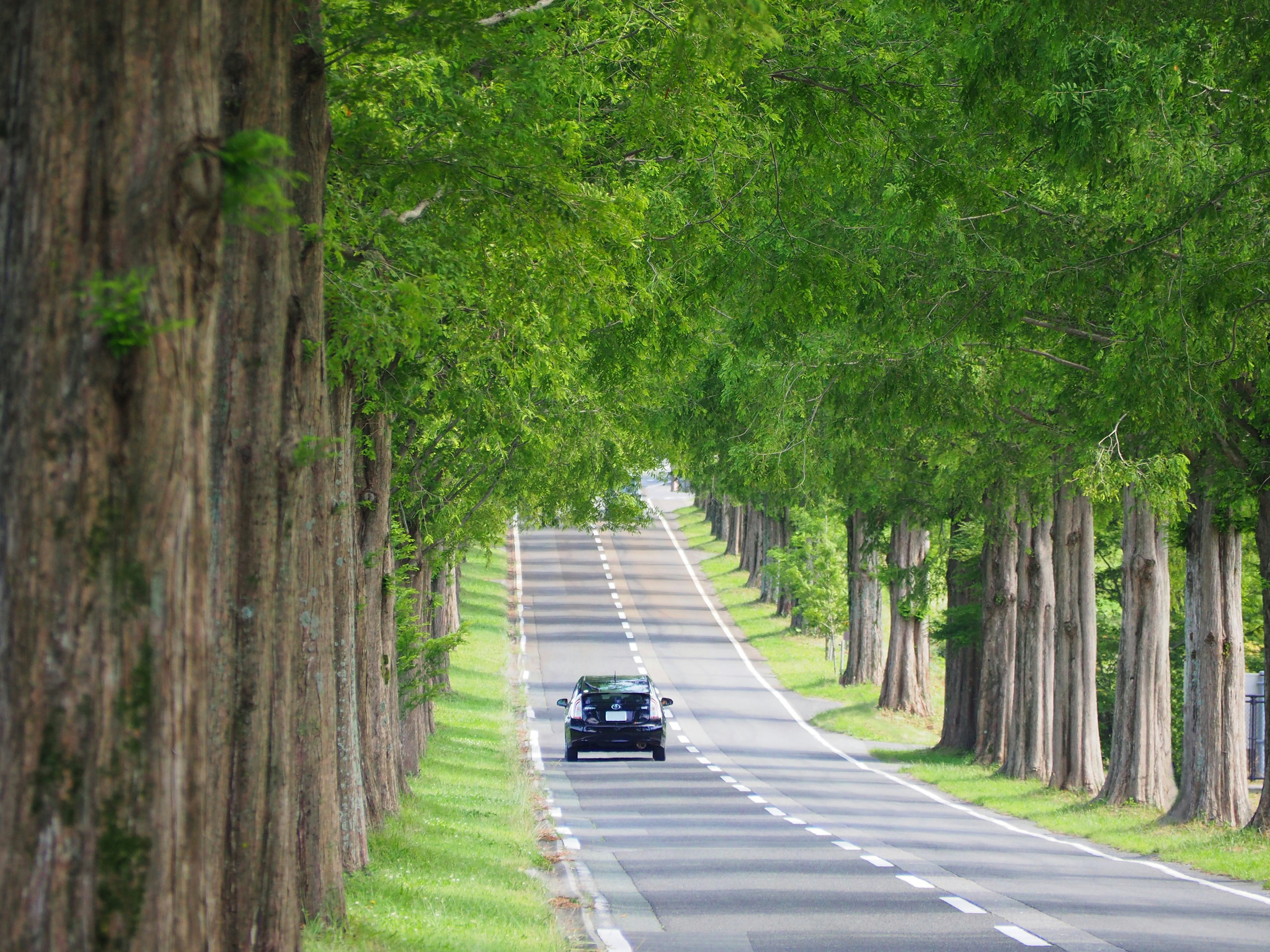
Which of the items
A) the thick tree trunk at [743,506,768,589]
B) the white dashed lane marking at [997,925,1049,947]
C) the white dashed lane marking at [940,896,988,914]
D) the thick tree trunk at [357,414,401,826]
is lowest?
the white dashed lane marking at [940,896,988,914]

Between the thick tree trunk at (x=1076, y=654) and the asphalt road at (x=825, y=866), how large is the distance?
8.08 feet

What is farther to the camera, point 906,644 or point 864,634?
point 864,634

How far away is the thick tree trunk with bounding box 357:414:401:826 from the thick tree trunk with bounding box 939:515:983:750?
20.2 m

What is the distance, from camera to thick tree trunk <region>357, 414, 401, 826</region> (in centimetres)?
1627

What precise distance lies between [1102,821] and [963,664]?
43.7ft

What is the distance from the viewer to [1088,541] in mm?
29031

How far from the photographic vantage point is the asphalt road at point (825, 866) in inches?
481

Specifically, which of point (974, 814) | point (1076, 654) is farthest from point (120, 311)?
point (1076, 654)

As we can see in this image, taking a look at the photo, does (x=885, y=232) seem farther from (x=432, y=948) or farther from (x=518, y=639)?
(x=518, y=639)

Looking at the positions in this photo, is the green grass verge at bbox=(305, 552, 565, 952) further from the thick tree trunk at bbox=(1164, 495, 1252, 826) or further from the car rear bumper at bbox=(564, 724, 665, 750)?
the thick tree trunk at bbox=(1164, 495, 1252, 826)

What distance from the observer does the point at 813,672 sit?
55.9 meters

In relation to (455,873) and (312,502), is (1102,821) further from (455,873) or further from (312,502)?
(312,502)

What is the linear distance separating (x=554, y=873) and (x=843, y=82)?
7666 mm

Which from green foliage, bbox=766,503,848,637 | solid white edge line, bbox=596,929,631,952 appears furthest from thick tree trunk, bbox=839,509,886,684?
solid white edge line, bbox=596,929,631,952
